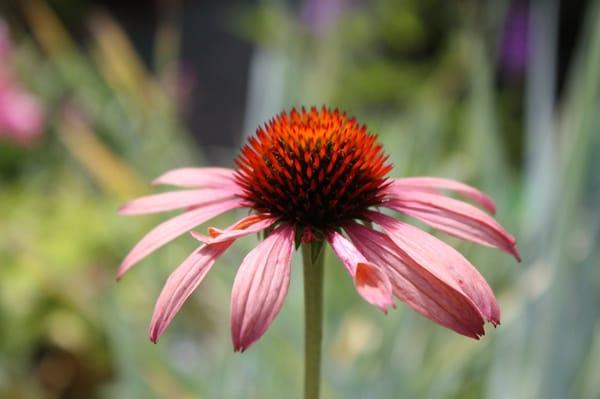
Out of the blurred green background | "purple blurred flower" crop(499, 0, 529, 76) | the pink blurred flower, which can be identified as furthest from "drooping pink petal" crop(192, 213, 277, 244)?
"purple blurred flower" crop(499, 0, 529, 76)

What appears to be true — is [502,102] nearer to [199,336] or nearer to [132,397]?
[199,336]

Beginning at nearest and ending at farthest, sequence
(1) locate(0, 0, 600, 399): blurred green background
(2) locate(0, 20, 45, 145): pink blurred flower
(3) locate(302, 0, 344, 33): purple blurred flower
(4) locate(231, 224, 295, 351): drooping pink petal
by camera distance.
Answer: (4) locate(231, 224, 295, 351): drooping pink petal
(1) locate(0, 0, 600, 399): blurred green background
(2) locate(0, 20, 45, 145): pink blurred flower
(3) locate(302, 0, 344, 33): purple blurred flower

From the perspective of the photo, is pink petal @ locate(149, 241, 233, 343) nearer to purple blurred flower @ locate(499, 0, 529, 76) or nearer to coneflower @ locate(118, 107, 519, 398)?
coneflower @ locate(118, 107, 519, 398)

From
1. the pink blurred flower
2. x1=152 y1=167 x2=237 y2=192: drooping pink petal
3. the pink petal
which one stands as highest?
the pink blurred flower

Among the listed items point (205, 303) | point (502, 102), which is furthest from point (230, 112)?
point (205, 303)

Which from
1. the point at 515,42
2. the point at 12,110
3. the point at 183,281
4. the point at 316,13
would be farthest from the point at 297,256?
the point at 316,13

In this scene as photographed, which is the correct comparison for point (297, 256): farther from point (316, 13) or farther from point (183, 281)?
point (316, 13)

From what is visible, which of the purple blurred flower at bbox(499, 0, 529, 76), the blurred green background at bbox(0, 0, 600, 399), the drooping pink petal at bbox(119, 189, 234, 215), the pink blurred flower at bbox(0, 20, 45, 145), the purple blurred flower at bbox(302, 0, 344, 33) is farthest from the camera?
the purple blurred flower at bbox(302, 0, 344, 33)
